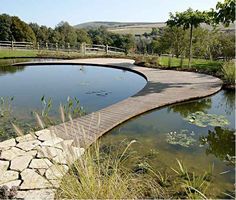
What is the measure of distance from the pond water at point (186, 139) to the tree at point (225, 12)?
2144mm

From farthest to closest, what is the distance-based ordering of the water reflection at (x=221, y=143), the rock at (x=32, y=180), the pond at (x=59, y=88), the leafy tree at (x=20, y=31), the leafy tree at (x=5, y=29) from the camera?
the leafy tree at (x=5, y=29) < the leafy tree at (x=20, y=31) < the pond at (x=59, y=88) < the water reflection at (x=221, y=143) < the rock at (x=32, y=180)

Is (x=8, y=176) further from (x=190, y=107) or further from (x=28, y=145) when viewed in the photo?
(x=190, y=107)

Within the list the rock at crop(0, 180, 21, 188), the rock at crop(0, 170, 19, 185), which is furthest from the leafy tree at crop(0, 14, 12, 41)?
the rock at crop(0, 180, 21, 188)

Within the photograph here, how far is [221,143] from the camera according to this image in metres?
4.34

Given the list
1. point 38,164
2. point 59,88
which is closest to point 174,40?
point 59,88

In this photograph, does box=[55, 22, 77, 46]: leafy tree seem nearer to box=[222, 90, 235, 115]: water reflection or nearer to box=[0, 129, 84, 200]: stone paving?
box=[222, 90, 235, 115]: water reflection

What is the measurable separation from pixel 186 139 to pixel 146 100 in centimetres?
220

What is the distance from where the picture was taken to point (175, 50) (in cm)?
1733

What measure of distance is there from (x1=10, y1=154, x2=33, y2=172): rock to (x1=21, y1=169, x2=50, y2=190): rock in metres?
0.11

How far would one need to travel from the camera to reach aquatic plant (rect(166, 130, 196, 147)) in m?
4.25

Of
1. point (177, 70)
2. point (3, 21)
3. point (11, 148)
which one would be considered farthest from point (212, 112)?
point (3, 21)

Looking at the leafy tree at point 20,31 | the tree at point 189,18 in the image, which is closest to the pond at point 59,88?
the tree at point 189,18

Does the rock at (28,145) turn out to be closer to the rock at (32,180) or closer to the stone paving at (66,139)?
the stone paving at (66,139)

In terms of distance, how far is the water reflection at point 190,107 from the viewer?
599 centimetres
